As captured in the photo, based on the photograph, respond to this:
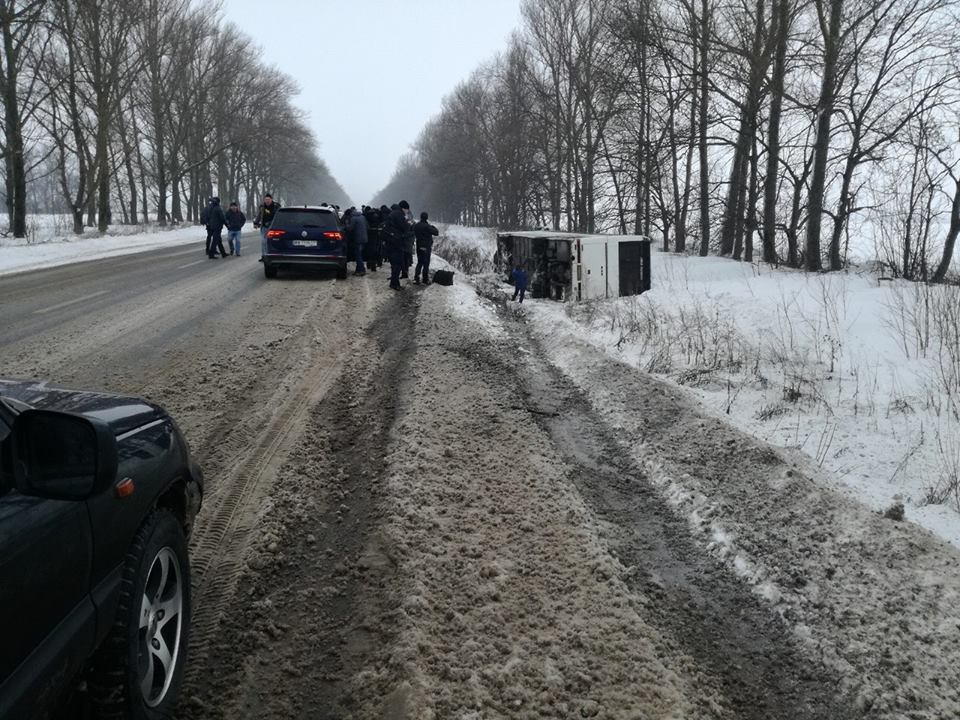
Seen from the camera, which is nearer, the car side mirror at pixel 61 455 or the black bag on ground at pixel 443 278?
the car side mirror at pixel 61 455

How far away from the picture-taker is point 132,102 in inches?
1602

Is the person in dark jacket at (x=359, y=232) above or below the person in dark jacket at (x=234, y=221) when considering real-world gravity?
below

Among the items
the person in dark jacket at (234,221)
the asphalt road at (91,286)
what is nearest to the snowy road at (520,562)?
the asphalt road at (91,286)

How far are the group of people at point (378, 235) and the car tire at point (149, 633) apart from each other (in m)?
12.5

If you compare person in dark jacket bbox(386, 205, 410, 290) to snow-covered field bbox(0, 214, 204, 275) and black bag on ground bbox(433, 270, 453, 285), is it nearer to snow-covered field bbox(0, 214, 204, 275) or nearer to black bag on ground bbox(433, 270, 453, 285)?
black bag on ground bbox(433, 270, 453, 285)

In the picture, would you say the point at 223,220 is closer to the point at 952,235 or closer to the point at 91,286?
the point at 91,286

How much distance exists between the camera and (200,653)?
9.88ft

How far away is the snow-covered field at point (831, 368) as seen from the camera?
529 centimetres

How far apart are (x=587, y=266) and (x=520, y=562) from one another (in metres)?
12.9

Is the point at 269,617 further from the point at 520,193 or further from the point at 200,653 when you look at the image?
the point at 520,193

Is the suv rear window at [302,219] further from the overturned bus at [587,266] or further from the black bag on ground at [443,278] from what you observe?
the overturned bus at [587,266]

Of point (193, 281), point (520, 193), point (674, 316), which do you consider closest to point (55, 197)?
point (520, 193)

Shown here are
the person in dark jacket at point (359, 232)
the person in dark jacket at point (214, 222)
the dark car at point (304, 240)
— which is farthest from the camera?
the person in dark jacket at point (214, 222)

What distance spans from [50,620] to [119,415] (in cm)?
93
